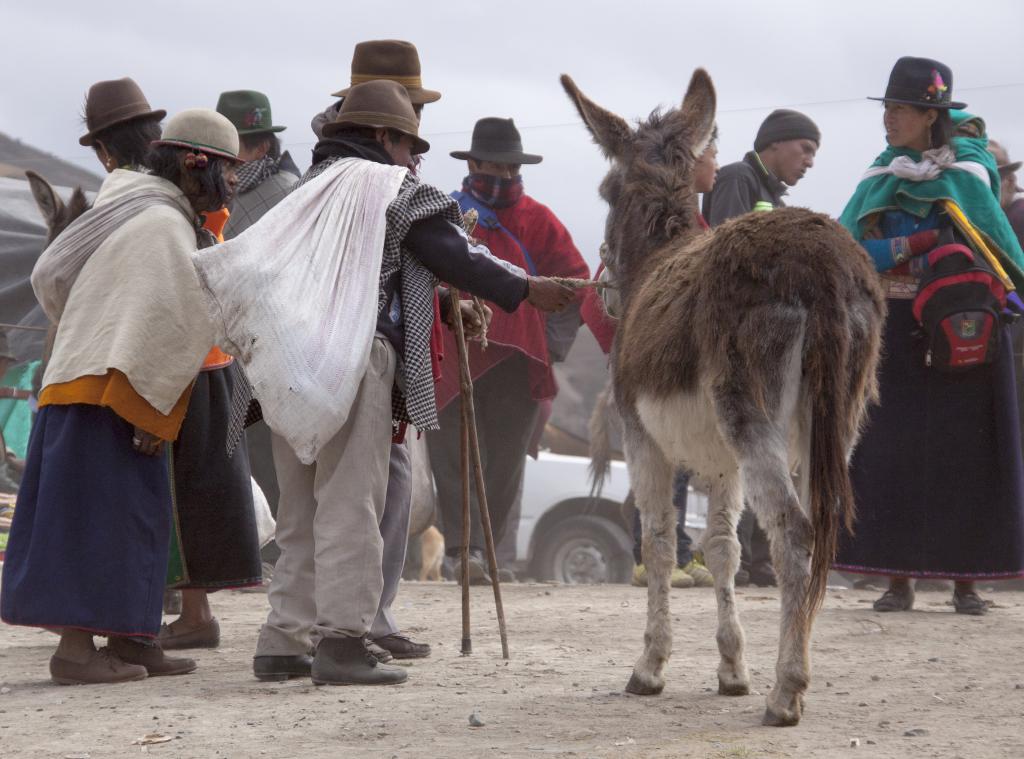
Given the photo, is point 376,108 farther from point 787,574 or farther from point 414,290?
point 787,574

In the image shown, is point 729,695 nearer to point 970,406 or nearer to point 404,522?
point 404,522

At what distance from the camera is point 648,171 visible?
5.57 meters

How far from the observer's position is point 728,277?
443cm

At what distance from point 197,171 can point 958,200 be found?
12.6 ft

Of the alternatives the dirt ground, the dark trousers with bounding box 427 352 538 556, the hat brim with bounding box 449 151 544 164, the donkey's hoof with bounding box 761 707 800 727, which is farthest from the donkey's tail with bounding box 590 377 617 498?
the donkey's hoof with bounding box 761 707 800 727

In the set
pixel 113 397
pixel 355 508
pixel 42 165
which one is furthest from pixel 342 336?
pixel 42 165

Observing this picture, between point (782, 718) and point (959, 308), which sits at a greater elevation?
point (959, 308)

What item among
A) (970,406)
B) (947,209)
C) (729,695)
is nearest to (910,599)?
(970,406)

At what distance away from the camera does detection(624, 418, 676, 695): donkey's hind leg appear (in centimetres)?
496

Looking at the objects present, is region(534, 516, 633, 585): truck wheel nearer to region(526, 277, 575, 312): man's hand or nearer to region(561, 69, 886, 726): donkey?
region(561, 69, 886, 726): donkey

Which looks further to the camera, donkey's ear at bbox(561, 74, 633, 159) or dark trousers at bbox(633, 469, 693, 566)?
dark trousers at bbox(633, 469, 693, 566)

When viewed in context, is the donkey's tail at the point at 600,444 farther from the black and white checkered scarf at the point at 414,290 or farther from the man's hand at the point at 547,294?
the black and white checkered scarf at the point at 414,290

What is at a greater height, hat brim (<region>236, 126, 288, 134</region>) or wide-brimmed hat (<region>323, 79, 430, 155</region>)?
hat brim (<region>236, 126, 288, 134</region>)

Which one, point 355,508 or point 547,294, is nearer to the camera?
point 355,508
